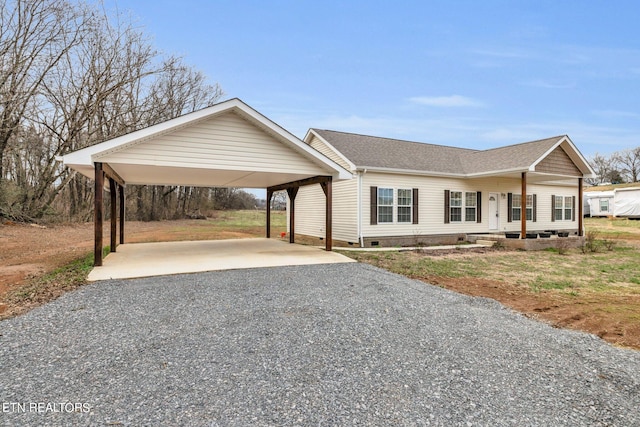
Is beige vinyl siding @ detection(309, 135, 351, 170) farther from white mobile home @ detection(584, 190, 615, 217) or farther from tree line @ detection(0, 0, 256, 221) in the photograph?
white mobile home @ detection(584, 190, 615, 217)

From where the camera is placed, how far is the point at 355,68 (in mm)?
21000

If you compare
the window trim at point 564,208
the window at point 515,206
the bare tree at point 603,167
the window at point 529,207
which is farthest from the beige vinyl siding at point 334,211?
the bare tree at point 603,167

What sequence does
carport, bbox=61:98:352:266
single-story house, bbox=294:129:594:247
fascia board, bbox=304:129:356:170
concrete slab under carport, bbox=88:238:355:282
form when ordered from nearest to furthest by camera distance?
concrete slab under carport, bbox=88:238:355:282
carport, bbox=61:98:352:266
fascia board, bbox=304:129:356:170
single-story house, bbox=294:129:594:247

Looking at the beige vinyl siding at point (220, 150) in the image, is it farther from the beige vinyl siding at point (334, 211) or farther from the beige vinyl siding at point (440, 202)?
the beige vinyl siding at point (440, 202)

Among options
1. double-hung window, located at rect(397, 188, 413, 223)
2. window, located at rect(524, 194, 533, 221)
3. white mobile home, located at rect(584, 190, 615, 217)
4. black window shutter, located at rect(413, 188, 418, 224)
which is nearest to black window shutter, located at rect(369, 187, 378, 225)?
double-hung window, located at rect(397, 188, 413, 223)

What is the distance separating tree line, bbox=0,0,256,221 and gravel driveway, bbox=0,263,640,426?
16.8 m

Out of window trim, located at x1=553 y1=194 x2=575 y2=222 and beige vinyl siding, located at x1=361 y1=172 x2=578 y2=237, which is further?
window trim, located at x1=553 y1=194 x2=575 y2=222

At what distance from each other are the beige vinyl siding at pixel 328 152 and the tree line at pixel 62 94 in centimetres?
1211

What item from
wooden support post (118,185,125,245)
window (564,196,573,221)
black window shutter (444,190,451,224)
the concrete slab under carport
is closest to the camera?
the concrete slab under carport

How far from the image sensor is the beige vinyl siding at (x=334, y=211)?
13.0 m

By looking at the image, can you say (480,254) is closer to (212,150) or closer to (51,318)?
(212,150)

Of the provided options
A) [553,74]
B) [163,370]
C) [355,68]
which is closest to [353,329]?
[163,370]

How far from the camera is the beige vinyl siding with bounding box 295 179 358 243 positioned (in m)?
13.0

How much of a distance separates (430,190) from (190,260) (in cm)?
988
